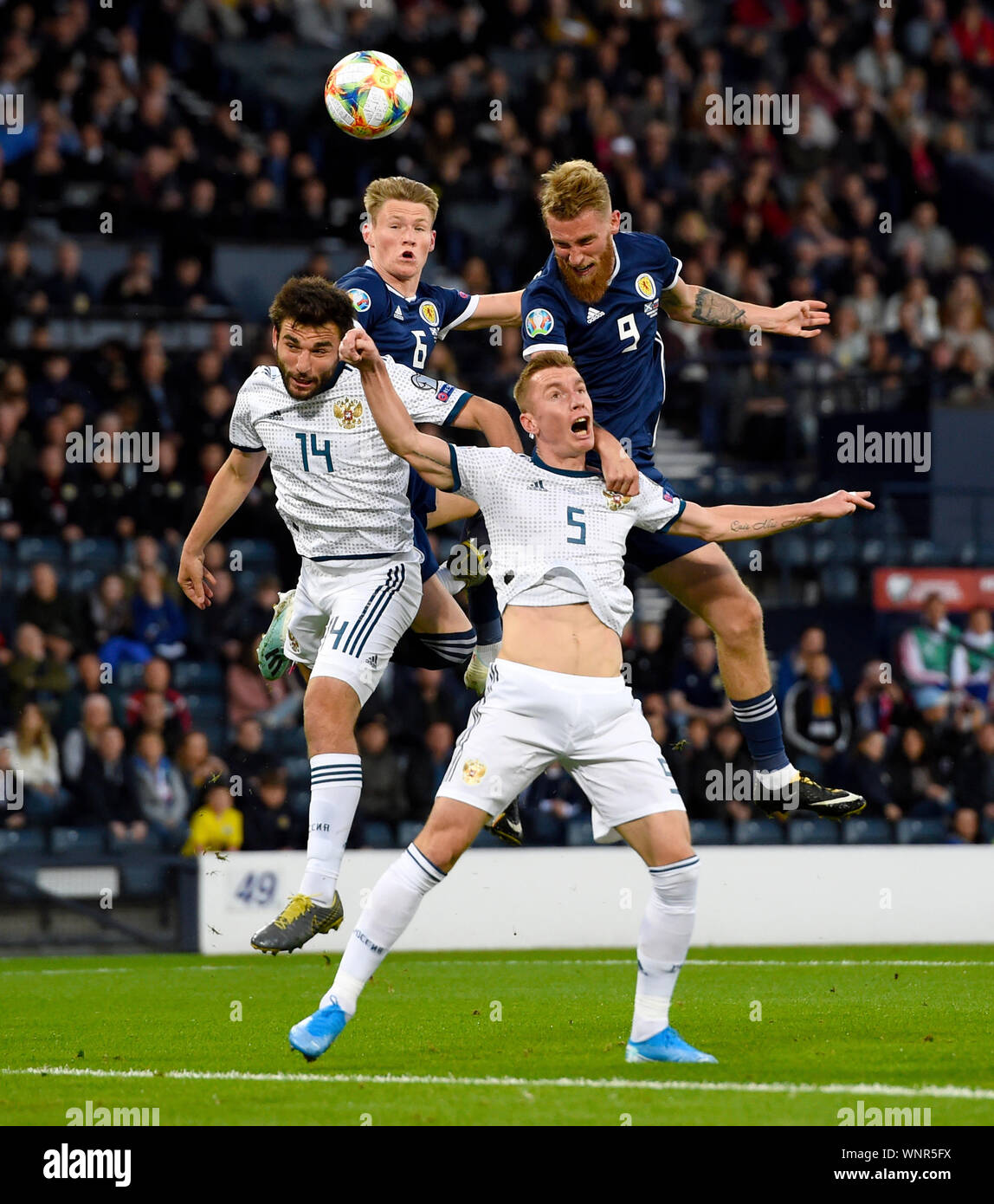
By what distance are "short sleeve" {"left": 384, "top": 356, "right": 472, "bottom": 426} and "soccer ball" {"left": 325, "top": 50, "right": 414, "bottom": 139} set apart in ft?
5.67

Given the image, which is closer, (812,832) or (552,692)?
(552,692)

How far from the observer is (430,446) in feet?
23.7

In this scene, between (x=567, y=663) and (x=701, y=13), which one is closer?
(x=567, y=663)

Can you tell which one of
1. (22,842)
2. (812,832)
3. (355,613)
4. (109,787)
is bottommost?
(812,832)

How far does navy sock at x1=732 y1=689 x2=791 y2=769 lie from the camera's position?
9250mm

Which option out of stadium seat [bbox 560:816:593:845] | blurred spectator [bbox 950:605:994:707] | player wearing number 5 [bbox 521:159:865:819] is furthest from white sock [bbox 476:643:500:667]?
blurred spectator [bbox 950:605:994:707]

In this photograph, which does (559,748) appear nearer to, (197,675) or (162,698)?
(162,698)

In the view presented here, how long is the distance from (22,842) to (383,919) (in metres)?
8.65

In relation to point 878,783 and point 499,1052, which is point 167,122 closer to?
point 878,783

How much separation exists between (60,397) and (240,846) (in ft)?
14.5

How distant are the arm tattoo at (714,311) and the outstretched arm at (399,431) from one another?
7.63 ft

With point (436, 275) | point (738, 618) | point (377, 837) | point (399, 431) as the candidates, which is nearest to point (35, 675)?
point (377, 837)

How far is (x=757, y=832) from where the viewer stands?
16312mm
